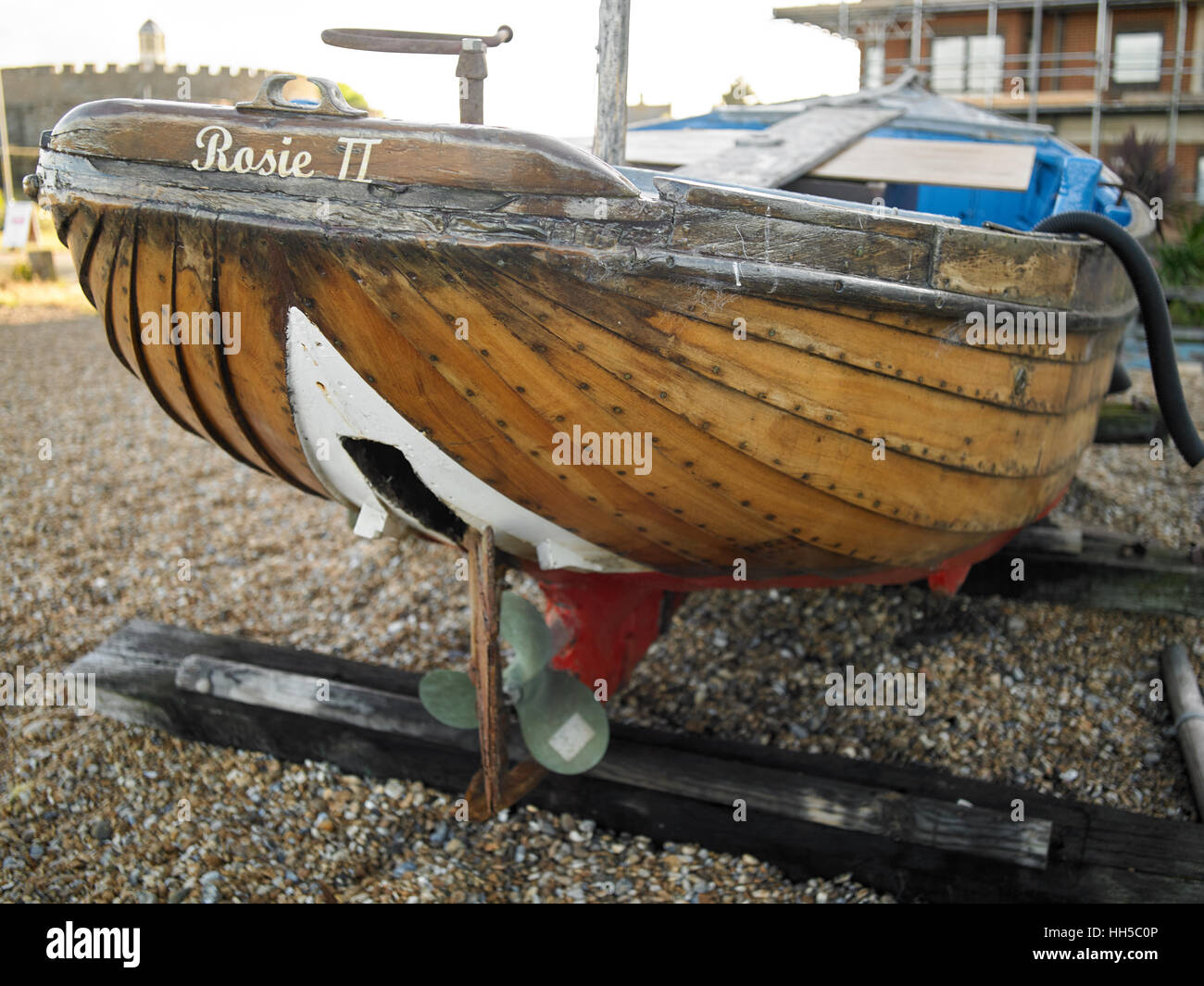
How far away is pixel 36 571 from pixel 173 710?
1591 millimetres

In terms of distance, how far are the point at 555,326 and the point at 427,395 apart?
0.31m

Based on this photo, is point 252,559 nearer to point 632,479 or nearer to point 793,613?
point 793,613

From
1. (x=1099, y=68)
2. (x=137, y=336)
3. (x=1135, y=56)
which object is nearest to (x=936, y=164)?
(x=137, y=336)

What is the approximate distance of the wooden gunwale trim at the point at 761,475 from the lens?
183 cm

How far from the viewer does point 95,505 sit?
5.04 m

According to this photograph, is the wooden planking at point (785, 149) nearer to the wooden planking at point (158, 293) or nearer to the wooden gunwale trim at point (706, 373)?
the wooden gunwale trim at point (706, 373)

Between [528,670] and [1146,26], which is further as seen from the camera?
[1146,26]

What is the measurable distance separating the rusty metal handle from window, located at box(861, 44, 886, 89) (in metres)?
19.0

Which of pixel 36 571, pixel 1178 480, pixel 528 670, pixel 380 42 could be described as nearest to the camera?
pixel 380 42

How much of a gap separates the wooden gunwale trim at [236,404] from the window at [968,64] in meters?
19.0

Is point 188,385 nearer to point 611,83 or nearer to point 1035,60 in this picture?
point 611,83

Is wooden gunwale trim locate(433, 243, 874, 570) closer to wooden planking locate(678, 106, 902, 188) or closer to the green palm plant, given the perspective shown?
the green palm plant
